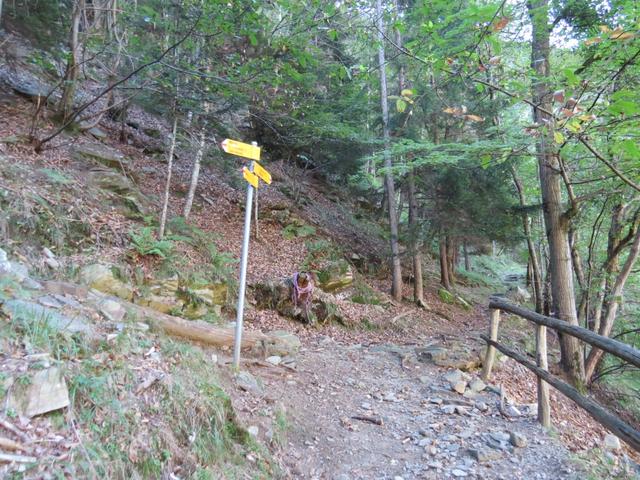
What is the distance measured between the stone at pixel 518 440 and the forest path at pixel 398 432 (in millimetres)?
45

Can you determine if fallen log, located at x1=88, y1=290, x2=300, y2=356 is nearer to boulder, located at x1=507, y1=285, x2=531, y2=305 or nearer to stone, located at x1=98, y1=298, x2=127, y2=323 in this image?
stone, located at x1=98, y1=298, x2=127, y2=323

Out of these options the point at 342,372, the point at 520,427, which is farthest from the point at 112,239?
the point at 520,427

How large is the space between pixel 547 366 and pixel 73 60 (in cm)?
938

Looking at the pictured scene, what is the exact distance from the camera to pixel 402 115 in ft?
39.3

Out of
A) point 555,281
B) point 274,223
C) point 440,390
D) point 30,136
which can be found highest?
Answer: point 30,136

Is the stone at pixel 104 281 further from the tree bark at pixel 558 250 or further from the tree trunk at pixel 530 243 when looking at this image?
the tree trunk at pixel 530 243

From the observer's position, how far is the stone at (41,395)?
84.7 inches

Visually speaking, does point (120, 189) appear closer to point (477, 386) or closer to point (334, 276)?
point (334, 276)

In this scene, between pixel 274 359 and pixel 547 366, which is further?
pixel 274 359

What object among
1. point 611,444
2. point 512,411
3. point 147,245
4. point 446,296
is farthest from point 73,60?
point 446,296

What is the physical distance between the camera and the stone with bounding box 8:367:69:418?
215 cm

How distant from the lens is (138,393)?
9.00ft

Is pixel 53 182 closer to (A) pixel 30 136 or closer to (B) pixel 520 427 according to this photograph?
(A) pixel 30 136

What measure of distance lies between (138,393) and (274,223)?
903 centimetres
